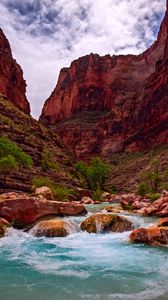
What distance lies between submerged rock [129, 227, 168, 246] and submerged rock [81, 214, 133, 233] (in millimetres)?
3033

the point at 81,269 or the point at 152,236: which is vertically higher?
the point at 152,236

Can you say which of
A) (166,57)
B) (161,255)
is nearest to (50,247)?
(161,255)

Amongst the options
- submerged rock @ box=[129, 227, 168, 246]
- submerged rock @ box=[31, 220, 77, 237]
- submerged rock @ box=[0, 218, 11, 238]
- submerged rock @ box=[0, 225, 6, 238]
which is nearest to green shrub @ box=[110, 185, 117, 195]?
submerged rock @ box=[31, 220, 77, 237]

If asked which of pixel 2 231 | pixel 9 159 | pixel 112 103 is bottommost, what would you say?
pixel 2 231

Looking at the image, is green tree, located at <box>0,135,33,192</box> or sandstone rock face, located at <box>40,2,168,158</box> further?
sandstone rock face, located at <box>40,2,168,158</box>

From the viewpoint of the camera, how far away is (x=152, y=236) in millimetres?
15352

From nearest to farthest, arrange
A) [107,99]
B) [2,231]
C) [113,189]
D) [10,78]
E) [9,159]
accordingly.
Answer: [2,231]
[9,159]
[113,189]
[10,78]
[107,99]

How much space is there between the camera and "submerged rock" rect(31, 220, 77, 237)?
17.9 metres

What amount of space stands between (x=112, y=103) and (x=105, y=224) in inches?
5300

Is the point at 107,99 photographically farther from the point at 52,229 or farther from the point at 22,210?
the point at 52,229

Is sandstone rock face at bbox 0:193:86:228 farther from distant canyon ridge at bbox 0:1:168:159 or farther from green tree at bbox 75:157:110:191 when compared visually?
distant canyon ridge at bbox 0:1:168:159

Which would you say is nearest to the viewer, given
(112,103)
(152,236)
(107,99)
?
(152,236)

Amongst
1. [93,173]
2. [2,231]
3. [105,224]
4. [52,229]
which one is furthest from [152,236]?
[93,173]

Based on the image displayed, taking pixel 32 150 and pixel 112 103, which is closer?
pixel 32 150
